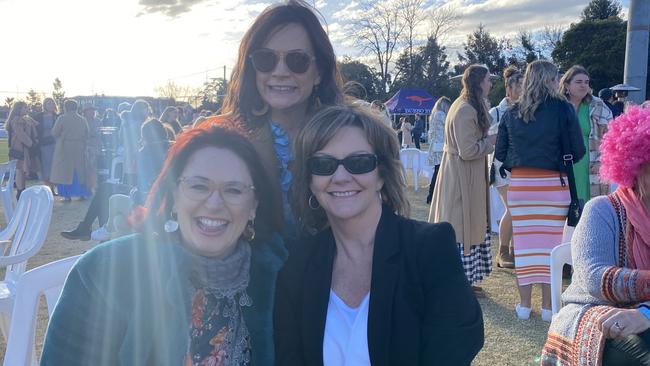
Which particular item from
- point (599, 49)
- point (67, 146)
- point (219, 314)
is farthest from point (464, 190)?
point (599, 49)

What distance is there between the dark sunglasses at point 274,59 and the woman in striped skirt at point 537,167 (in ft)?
9.51

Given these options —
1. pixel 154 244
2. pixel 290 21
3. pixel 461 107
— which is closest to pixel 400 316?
pixel 154 244

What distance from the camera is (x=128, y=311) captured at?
1.73 meters

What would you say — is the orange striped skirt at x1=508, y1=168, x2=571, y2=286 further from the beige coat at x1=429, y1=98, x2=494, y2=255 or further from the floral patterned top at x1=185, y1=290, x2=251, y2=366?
the floral patterned top at x1=185, y1=290, x2=251, y2=366

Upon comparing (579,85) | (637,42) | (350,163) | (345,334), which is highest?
(637,42)

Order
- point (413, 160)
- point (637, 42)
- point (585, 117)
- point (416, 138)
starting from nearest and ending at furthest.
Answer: point (585, 117), point (637, 42), point (413, 160), point (416, 138)

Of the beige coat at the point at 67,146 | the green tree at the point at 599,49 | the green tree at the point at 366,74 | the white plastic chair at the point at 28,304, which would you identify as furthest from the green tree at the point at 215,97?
the green tree at the point at 599,49

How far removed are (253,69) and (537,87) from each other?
118 inches

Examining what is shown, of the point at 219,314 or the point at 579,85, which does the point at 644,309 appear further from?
the point at 579,85

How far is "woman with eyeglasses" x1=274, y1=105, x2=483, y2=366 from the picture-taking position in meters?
1.84

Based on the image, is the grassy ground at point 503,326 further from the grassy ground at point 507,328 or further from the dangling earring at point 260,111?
the dangling earring at point 260,111

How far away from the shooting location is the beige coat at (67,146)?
11.2 meters

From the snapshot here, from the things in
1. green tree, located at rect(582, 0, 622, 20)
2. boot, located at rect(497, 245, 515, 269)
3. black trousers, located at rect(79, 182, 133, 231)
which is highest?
green tree, located at rect(582, 0, 622, 20)

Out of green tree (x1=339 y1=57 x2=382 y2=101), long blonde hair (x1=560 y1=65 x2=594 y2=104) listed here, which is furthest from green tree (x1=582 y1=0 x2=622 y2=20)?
long blonde hair (x1=560 y1=65 x2=594 y2=104)
